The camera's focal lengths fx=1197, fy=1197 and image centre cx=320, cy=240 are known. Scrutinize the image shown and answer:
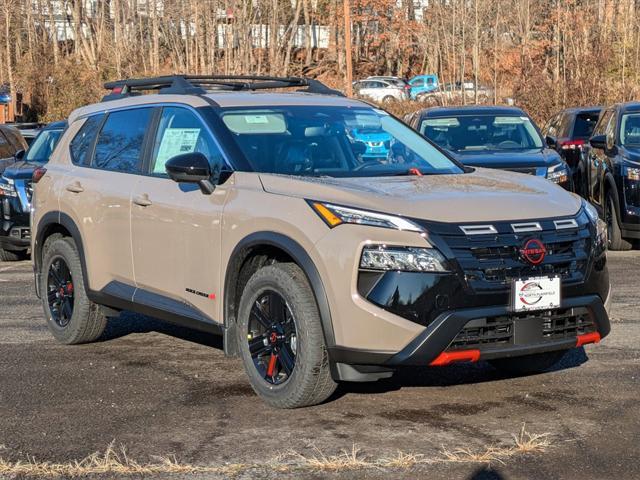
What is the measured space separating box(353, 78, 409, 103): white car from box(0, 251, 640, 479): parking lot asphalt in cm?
4141

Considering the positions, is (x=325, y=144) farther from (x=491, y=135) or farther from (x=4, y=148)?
(x=4, y=148)

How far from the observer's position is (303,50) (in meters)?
56.5

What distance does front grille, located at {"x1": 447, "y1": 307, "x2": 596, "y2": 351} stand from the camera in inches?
230

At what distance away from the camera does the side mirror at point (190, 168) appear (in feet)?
21.7

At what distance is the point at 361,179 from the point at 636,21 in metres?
35.5

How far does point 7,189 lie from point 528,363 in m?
9.03

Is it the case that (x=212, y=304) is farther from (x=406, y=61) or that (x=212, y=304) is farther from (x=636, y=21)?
(x=406, y=61)

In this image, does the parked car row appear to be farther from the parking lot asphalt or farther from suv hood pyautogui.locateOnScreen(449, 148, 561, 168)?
the parking lot asphalt

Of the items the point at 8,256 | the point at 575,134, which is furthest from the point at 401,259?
the point at 575,134

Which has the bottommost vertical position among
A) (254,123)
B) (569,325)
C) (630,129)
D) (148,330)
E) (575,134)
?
(148,330)

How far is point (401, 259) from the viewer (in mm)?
5758

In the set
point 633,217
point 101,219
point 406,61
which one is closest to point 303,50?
point 406,61

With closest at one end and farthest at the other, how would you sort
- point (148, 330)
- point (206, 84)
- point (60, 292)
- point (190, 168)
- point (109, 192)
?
point (190, 168), point (109, 192), point (206, 84), point (60, 292), point (148, 330)

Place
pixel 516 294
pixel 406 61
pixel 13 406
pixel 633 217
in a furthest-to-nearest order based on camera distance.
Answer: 1. pixel 406 61
2. pixel 633 217
3. pixel 13 406
4. pixel 516 294
